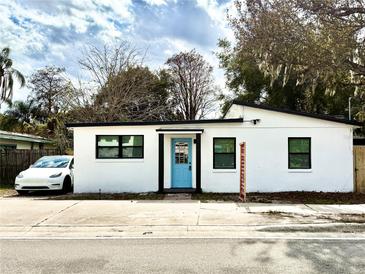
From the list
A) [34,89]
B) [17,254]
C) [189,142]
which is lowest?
[17,254]

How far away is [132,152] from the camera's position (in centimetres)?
1730

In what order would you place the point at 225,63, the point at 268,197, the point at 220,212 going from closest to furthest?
the point at 220,212 < the point at 268,197 < the point at 225,63

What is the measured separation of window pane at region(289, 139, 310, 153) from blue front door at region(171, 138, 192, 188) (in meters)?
4.15

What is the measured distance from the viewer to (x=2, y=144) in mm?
25031

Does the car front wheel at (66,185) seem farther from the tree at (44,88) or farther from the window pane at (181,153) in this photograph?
the tree at (44,88)

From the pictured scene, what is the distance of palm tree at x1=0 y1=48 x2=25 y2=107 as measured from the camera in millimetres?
33312

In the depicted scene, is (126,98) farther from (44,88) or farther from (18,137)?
(44,88)

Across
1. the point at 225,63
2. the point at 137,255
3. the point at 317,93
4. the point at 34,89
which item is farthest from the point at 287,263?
the point at 34,89

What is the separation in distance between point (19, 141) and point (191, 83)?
22331mm

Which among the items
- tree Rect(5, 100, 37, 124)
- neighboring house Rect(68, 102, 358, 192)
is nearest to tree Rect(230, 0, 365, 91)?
neighboring house Rect(68, 102, 358, 192)

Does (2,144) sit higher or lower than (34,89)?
lower

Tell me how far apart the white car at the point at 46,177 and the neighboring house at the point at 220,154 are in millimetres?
630

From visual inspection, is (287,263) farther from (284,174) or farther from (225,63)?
(225,63)

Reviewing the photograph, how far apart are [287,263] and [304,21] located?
887cm
